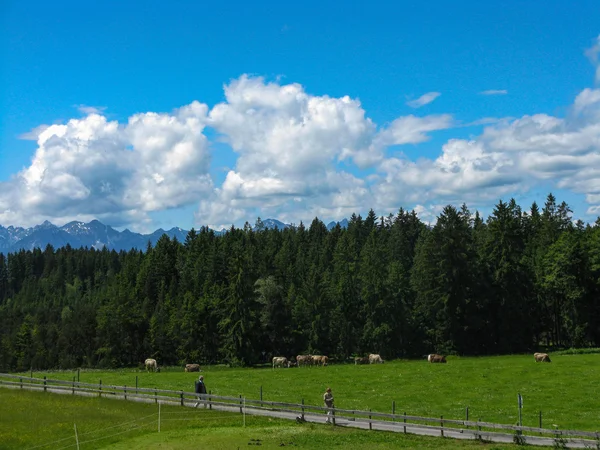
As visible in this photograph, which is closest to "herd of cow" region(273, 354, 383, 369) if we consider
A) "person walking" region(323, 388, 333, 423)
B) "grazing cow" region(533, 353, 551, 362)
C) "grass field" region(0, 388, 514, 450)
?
"grazing cow" region(533, 353, 551, 362)

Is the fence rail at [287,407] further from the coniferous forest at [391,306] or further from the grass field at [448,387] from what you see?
the coniferous forest at [391,306]

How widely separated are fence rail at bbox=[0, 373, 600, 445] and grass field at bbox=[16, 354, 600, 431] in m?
3.93

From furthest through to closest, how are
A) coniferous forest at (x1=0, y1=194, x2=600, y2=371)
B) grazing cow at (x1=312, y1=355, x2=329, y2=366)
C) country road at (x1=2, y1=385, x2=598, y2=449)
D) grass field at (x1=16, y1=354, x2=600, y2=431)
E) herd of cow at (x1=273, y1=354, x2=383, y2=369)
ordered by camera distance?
coniferous forest at (x1=0, y1=194, x2=600, y2=371) < herd of cow at (x1=273, y1=354, x2=383, y2=369) < grazing cow at (x1=312, y1=355, x2=329, y2=366) < grass field at (x1=16, y1=354, x2=600, y2=431) < country road at (x1=2, y1=385, x2=598, y2=449)

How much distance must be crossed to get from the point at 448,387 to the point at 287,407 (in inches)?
719

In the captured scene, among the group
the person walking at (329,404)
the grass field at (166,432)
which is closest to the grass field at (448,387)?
the person walking at (329,404)

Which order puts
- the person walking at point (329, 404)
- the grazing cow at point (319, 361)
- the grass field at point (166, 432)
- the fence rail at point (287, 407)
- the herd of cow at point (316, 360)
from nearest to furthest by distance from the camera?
1. the grass field at point (166, 432)
2. the fence rail at point (287, 407)
3. the person walking at point (329, 404)
4. the grazing cow at point (319, 361)
5. the herd of cow at point (316, 360)

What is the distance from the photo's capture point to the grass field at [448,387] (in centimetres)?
3988

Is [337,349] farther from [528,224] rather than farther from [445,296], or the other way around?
[528,224]

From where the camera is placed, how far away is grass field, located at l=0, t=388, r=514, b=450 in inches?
1209

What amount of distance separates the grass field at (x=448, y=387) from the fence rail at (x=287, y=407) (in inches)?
155

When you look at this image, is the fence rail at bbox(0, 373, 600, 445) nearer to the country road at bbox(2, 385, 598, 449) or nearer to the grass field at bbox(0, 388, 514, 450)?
the country road at bbox(2, 385, 598, 449)

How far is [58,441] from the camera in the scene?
33156 millimetres

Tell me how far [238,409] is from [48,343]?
11692cm

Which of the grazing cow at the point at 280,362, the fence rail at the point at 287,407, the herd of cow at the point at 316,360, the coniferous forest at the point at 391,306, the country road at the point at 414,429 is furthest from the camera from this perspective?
the coniferous forest at the point at 391,306
